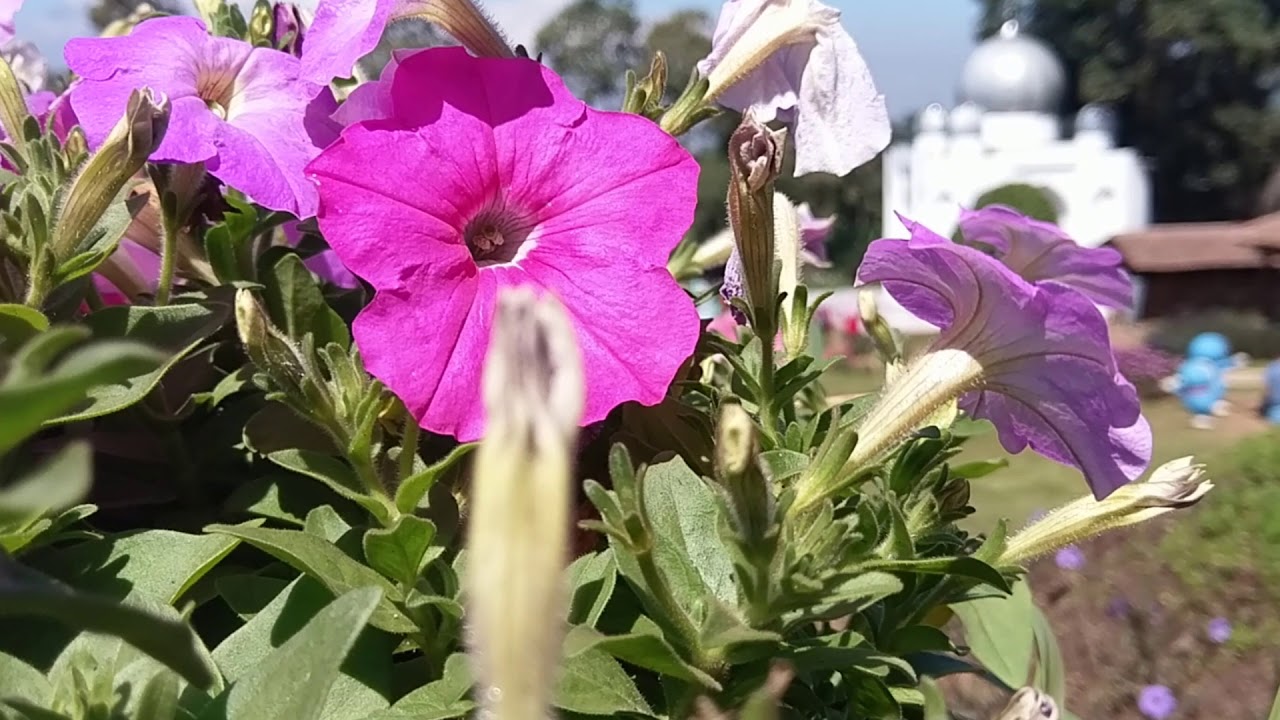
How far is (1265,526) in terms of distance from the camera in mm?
2887

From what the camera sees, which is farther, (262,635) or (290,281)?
(290,281)

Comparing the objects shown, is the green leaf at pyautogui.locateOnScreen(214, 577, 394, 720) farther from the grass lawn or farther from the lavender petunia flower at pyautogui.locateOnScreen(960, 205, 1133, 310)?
the grass lawn

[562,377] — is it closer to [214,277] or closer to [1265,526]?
[214,277]

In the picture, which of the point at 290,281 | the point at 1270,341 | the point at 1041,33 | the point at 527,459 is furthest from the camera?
the point at 1041,33

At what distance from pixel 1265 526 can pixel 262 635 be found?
300 centimetres

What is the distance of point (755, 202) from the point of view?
46cm

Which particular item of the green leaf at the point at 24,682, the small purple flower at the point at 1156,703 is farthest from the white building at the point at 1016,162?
the green leaf at the point at 24,682

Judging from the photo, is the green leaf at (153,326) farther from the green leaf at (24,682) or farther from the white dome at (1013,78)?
the white dome at (1013,78)

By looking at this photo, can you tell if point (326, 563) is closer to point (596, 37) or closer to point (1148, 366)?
point (1148, 366)

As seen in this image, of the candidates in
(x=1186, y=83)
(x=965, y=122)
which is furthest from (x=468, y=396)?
(x=1186, y=83)

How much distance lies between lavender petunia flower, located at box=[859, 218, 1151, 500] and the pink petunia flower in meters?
0.11

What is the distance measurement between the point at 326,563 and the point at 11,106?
31cm

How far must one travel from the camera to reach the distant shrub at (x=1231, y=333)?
885 centimetres

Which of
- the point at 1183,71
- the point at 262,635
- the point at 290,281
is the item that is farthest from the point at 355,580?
the point at 1183,71
